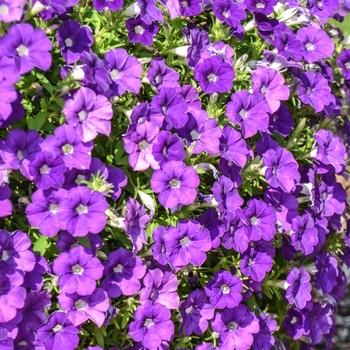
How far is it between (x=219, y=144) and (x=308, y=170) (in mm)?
578

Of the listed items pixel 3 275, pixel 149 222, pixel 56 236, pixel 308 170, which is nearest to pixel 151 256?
pixel 149 222

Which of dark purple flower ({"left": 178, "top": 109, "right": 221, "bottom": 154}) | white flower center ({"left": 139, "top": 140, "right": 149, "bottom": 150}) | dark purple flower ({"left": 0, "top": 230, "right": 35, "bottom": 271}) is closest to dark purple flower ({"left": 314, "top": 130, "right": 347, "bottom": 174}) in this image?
dark purple flower ({"left": 178, "top": 109, "right": 221, "bottom": 154})

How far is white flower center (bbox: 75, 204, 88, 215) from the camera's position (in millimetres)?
2172

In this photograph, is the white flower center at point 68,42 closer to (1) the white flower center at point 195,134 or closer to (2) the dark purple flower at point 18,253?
(1) the white flower center at point 195,134

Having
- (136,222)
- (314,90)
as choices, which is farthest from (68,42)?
(314,90)

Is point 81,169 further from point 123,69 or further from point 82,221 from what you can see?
point 123,69

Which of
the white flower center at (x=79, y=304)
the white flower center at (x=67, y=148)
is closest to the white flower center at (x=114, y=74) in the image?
the white flower center at (x=67, y=148)

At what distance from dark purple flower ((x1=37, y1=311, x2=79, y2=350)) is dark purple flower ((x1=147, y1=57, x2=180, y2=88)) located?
877mm

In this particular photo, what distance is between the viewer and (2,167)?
215 cm

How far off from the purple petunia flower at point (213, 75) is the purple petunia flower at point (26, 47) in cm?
60

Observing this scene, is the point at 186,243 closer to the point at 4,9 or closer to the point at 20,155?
the point at 20,155

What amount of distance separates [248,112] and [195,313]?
78 cm

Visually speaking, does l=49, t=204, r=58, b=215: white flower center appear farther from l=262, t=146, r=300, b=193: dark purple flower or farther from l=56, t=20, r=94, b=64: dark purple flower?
l=262, t=146, r=300, b=193: dark purple flower

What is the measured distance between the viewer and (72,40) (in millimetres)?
2297
